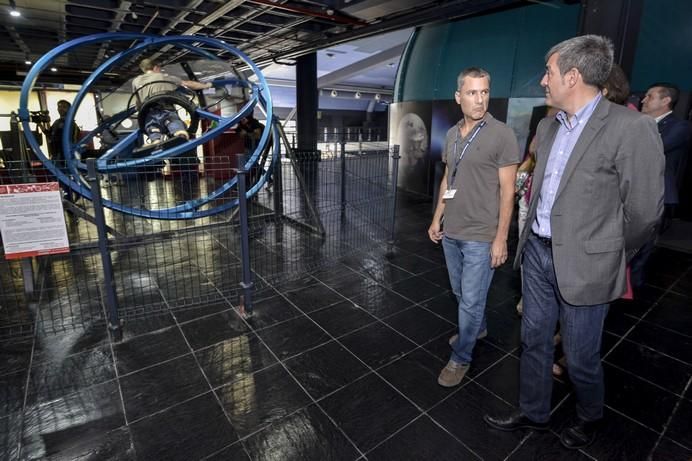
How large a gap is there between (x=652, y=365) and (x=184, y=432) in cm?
323

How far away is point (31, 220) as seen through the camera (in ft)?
9.10

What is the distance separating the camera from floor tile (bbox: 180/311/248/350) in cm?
304

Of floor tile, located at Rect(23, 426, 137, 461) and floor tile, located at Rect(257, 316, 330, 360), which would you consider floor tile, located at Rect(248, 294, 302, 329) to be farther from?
floor tile, located at Rect(23, 426, 137, 461)

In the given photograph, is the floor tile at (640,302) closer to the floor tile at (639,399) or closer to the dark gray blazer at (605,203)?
the floor tile at (639,399)

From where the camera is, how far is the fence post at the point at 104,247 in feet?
8.88

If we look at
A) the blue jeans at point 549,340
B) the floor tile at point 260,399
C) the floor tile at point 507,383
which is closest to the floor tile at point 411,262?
the floor tile at point 507,383

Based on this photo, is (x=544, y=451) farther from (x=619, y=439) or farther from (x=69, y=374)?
(x=69, y=374)

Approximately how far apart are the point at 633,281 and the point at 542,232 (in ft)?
9.55

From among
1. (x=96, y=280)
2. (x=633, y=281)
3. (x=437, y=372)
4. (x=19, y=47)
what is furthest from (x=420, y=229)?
(x=19, y=47)

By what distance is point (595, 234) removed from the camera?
1662 mm

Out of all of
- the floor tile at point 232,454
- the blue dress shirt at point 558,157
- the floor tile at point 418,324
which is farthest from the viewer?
the floor tile at point 418,324

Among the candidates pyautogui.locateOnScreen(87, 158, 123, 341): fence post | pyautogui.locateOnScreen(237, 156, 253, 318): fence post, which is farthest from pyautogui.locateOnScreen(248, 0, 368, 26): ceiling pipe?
pyautogui.locateOnScreen(87, 158, 123, 341): fence post

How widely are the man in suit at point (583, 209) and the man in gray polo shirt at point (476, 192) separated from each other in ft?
0.77

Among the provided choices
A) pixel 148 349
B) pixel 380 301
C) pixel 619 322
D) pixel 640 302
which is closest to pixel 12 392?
pixel 148 349
